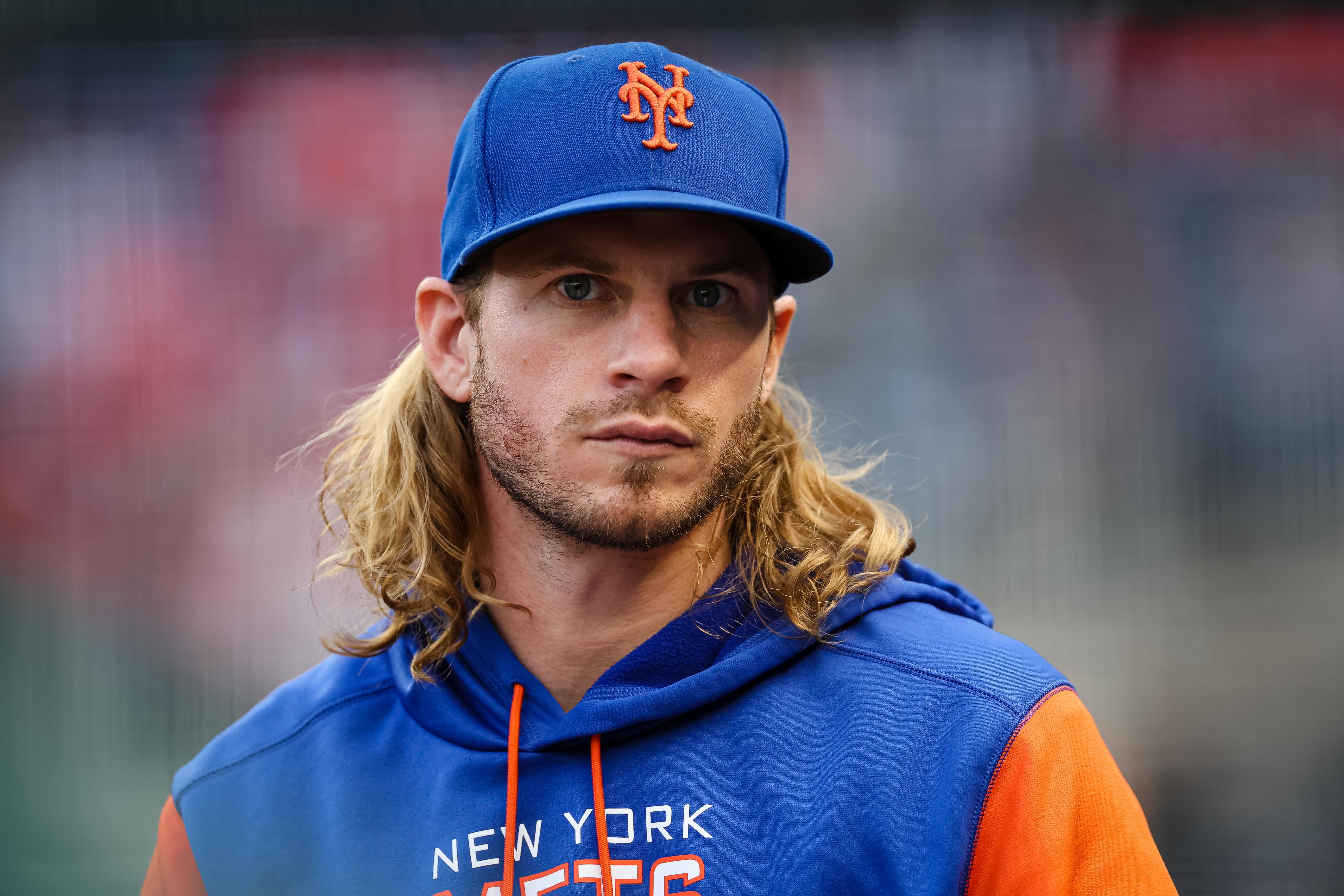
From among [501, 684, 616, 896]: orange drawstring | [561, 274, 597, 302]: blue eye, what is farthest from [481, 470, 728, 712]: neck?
[561, 274, 597, 302]: blue eye

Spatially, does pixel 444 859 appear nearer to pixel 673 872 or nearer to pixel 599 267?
pixel 673 872

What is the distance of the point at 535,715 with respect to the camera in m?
1.52

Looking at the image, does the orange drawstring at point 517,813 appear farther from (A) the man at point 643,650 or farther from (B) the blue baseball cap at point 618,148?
(B) the blue baseball cap at point 618,148

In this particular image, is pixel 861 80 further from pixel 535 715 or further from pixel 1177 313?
pixel 535 715

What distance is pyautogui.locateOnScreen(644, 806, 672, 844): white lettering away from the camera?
1386 millimetres

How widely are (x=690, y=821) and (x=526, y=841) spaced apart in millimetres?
239

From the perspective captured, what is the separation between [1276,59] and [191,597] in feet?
16.2

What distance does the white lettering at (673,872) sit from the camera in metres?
1.35

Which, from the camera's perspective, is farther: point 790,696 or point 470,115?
point 470,115

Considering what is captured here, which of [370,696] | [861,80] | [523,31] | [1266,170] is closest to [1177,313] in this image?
[1266,170]

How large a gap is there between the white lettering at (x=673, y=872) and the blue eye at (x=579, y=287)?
778mm

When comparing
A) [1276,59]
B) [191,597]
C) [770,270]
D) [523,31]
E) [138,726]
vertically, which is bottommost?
[138,726]

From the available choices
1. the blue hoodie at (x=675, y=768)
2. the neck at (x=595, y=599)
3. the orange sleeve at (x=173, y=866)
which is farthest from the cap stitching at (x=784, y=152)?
the orange sleeve at (x=173, y=866)

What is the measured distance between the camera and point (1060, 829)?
4.20 feet
